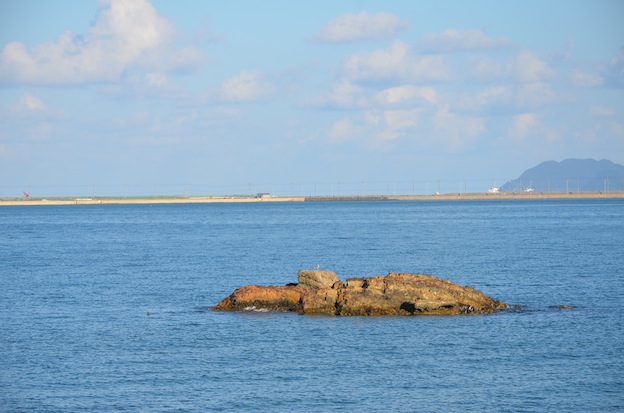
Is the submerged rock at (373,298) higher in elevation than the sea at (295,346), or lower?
higher

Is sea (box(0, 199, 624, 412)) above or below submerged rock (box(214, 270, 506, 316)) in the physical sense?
below

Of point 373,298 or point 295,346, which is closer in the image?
point 295,346

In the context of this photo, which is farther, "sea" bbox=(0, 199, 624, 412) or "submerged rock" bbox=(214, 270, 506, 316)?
"submerged rock" bbox=(214, 270, 506, 316)

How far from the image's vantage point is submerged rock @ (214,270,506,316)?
52.1 m

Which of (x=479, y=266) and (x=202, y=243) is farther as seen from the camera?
(x=202, y=243)

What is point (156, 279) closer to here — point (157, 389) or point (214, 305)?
point (214, 305)

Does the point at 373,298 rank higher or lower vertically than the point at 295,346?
higher

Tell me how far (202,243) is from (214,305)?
68232 mm

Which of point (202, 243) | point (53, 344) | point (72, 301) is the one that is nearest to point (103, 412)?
point (53, 344)

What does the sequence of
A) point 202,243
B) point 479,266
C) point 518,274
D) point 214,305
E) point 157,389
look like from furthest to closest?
1. point 202,243
2. point 479,266
3. point 518,274
4. point 214,305
5. point 157,389

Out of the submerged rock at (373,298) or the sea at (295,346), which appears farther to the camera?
the submerged rock at (373,298)

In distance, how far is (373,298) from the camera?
52.3 metres

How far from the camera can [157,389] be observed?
118 ft

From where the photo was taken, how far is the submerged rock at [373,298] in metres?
52.1
